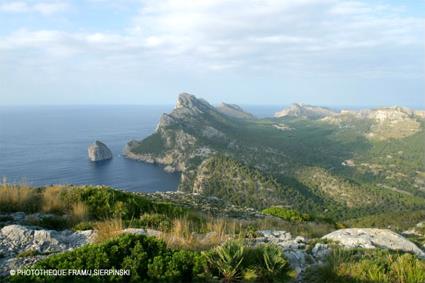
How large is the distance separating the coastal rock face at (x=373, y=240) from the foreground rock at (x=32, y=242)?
24.1ft

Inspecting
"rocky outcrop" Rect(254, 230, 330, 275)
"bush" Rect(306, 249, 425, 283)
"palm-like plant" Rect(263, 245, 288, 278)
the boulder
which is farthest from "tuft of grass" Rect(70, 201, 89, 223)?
"bush" Rect(306, 249, 425, 283)

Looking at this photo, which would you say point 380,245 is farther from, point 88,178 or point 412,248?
point 88,178

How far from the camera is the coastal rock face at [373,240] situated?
408 inches

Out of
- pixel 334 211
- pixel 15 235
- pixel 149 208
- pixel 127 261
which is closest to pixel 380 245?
pixel 127 261

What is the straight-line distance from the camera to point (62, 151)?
189375 mm

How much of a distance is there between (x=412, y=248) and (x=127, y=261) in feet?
28.6

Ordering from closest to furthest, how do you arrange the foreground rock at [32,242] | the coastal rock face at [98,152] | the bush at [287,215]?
the foreground rock at [32,242] → the bush at [287,215] → the coastal rock face at [98,152]

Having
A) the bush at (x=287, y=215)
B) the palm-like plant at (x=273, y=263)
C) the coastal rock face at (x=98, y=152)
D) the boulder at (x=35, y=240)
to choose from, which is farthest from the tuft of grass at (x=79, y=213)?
the coastal rock face at (x=98, y=152)

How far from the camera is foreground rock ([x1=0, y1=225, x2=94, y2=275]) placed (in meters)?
7.96

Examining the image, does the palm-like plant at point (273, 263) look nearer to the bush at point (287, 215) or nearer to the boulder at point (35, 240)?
the boulder at point (35, 240)

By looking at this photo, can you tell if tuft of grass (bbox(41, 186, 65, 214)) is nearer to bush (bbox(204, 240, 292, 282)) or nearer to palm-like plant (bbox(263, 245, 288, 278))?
bush (bbox(204, 240, 292, 282))

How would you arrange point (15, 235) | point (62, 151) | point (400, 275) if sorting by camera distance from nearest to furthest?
point (400, 275) < point (15, 235) < point (62, 151)

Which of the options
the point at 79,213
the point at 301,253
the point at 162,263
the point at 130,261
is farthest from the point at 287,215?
the point at 130,261

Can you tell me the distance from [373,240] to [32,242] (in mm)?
9751
